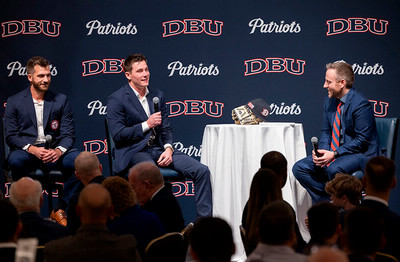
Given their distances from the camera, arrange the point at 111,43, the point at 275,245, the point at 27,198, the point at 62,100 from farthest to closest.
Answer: the point at 111,43, the point at 62,100, the point at 27,198, the point at 275,245

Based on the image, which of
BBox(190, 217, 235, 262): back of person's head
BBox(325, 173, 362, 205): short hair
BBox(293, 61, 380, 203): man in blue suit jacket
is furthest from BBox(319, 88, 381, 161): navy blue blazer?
BBox(190, 217, 235, 262): back of person's head

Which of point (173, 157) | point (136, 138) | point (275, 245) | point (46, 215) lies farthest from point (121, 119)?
point (275, 245)

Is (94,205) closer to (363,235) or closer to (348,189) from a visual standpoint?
(363,235)

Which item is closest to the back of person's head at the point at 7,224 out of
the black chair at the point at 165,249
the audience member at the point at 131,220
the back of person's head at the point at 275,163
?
the audience member at the point at 131,220

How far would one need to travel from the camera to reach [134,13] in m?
6.53

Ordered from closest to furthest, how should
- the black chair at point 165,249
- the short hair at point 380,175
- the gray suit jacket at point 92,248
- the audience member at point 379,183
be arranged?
the gray suit jacket at point 92,248 → the black chair at point 165,249 → the audience member at point 379,183 → the short hair at point 380,175

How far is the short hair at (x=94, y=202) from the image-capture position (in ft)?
8.81

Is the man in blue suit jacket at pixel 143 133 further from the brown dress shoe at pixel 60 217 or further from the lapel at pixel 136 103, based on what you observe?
the brown dress shoe at pixel 60 217

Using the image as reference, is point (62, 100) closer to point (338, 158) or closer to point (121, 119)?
point (121, 119)

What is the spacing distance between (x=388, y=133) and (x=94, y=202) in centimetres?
353

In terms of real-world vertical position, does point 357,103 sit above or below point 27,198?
above

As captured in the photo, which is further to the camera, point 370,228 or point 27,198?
point 27,198

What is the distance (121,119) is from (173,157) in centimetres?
60

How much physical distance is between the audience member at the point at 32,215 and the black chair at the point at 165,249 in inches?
19.9
